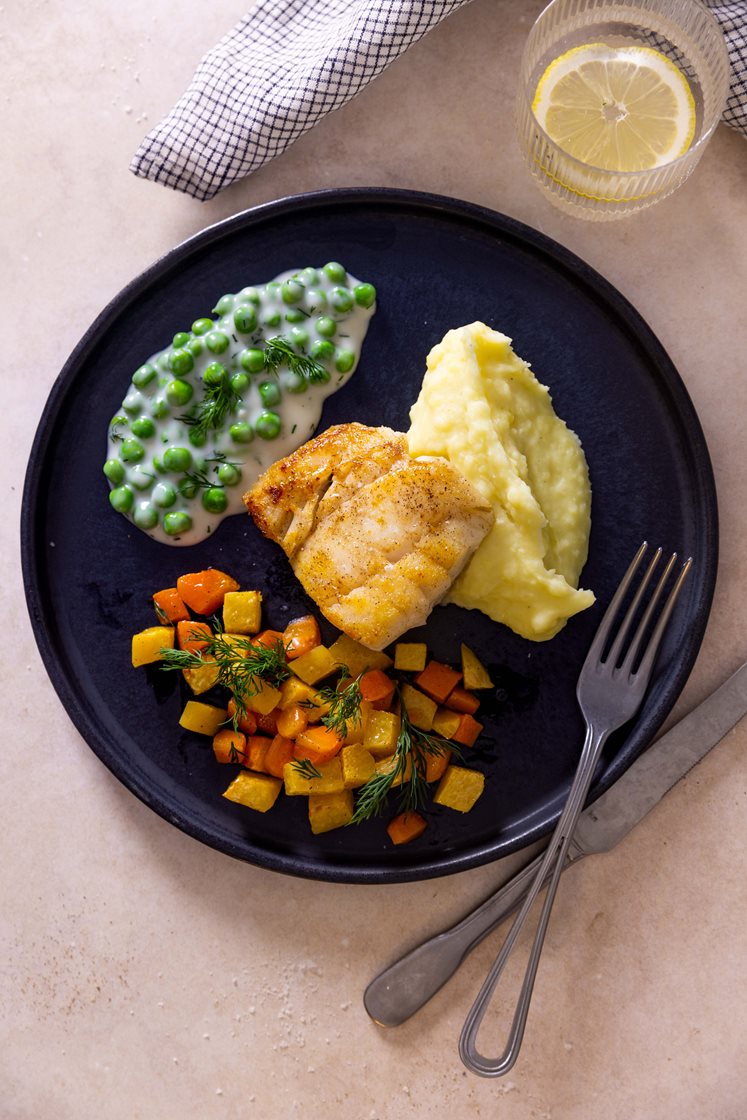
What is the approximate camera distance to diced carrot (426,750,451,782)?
4.00 m

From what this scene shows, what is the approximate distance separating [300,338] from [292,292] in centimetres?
20

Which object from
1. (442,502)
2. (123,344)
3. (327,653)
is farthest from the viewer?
(123,344)

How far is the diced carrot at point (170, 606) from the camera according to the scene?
4180mm

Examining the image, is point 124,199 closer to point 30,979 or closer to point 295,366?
point 295,366

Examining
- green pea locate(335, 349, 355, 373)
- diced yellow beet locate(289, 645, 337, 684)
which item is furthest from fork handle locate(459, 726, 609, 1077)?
green pea locate(335, 349, 355, 373)

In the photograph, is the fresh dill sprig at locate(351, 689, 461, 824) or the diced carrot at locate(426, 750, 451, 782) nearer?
the fresh dill sprig at locate(351, 689, 461, 824)

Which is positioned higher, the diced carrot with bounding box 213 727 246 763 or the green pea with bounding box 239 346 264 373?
the green pea with bounding box 239 346 264 373

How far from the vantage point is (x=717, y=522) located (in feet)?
13.4

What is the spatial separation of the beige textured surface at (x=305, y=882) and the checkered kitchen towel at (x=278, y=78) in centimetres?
20

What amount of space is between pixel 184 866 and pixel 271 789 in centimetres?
64

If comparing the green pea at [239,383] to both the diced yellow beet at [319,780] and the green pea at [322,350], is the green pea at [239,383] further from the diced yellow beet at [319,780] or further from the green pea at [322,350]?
the diced yellow beet at [319,780]

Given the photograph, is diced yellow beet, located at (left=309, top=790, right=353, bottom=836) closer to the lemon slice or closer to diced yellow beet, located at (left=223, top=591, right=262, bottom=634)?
diced yellow beet, located at (left=223, top=591, right=262, bottom=634)

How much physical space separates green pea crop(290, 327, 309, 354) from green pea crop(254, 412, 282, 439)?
1.03 feet

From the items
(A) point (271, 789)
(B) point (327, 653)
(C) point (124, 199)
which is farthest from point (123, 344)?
(A) point (271, 789)
